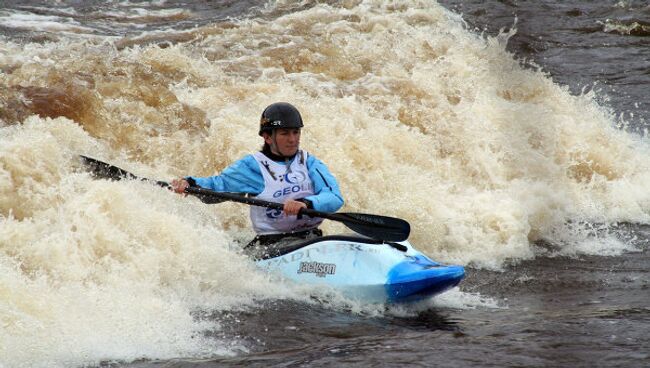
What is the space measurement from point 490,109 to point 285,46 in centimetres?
279

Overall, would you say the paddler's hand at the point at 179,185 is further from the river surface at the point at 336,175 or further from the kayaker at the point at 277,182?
the river surface at the point at 336,175

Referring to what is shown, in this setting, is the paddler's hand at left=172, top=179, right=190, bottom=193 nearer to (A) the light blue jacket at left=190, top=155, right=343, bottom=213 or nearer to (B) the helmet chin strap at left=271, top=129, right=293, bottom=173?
(A) the light blue jacket at left=190, top=155, right=343, bottom=213

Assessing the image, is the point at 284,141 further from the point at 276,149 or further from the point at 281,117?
the point at 281,117

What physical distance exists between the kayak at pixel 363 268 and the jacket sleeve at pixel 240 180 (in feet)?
1.75

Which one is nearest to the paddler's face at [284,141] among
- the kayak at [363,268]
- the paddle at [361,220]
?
the paddle at [361,220]

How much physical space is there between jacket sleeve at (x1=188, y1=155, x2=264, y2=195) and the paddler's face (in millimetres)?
182

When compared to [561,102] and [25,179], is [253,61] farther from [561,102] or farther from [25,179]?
[25,179]

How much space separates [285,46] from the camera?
12000mm

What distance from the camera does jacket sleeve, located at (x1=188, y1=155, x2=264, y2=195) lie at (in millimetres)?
6496

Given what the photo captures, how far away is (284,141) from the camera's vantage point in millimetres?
6422

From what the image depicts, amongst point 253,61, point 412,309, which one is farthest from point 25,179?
point 253,61

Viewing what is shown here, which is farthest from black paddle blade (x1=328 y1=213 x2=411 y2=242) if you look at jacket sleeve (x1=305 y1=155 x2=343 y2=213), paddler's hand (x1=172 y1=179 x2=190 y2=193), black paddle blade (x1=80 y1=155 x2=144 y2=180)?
black paddle blade (x1=80 y1=155 x2=144 y2=180)

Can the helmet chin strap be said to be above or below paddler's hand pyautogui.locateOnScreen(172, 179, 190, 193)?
above

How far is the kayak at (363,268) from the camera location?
18.9ft
